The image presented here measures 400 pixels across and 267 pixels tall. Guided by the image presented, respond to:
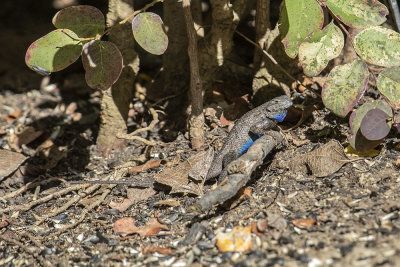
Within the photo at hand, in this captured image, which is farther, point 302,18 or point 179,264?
point 302,18

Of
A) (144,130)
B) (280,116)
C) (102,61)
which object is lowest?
(144,130)

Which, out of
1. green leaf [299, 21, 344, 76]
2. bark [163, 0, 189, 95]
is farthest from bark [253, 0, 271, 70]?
green leaf [299, 21, 344, 76]

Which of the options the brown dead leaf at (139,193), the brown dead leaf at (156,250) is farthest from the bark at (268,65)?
the brown dead leaf at (156,250)

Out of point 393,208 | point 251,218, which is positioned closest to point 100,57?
point 251,218

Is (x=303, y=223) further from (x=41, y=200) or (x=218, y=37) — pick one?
(x=41, y=200)

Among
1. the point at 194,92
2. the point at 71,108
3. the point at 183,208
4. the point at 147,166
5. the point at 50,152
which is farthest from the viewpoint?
the point at 71,108

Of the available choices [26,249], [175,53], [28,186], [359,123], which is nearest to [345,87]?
[359,123]

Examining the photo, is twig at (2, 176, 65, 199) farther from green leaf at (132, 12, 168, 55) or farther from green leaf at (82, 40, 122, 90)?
green leaf at (132, 12, 168, 55)
